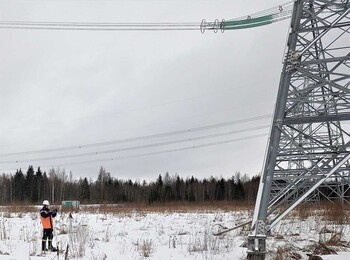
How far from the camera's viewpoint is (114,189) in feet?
248

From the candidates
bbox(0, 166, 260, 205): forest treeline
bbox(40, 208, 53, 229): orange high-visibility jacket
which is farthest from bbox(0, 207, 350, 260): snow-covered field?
bbox(0, 166, 260, 205): forest treeline

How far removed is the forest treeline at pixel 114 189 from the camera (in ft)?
225

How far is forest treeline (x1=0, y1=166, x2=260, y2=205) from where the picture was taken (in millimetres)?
68688

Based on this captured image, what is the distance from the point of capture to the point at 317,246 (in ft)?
31.7

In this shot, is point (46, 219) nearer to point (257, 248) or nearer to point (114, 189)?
point (257, 248)

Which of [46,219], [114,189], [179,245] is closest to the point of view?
[179,245]

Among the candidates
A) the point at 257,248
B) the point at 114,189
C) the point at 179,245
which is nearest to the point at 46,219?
the point at 179,245

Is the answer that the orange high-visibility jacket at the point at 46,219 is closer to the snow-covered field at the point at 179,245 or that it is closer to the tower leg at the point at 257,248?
the snow-covered field at the point at 179,245

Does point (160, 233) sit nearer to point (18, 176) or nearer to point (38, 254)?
point (38, 254)

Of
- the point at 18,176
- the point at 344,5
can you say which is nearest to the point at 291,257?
the point at 344,5

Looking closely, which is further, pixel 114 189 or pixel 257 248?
pixel 114 189

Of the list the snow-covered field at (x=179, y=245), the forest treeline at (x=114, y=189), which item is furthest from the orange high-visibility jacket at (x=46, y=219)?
the forest treeline at (x=114, y=189)

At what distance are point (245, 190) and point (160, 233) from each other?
2292 inches

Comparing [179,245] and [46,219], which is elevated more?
[46,219]
